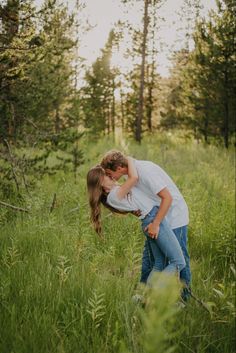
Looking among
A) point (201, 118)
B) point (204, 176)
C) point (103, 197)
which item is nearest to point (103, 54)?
point (201, 118)

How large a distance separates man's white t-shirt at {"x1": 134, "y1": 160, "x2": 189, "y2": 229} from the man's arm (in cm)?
5

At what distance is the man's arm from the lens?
305cm

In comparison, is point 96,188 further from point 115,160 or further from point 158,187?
point 158,187

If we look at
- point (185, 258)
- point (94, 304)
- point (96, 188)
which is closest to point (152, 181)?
point (96, 188)

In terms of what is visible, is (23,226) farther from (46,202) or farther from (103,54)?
(103,54)

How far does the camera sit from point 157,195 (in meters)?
3.22

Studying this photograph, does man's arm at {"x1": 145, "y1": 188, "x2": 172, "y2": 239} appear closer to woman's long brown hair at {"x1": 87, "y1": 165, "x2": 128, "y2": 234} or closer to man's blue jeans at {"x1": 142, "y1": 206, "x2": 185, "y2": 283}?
A: man's blue jeans at {"x1": 142, "y1": 206, "x2": 185, "y2": 283}

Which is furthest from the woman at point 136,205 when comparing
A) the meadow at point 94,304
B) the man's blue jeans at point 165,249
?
the meadow at point 94,304

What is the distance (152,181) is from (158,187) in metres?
0.07

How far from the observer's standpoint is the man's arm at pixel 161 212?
305cm

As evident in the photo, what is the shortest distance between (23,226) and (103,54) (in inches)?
1226

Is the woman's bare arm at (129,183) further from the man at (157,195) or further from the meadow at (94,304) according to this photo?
the meadow at (94,304)

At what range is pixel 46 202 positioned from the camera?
611cm

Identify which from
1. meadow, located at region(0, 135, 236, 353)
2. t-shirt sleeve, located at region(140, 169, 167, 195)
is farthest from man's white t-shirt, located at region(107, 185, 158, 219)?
meadow, located at region(0, 135, 236, 353)
